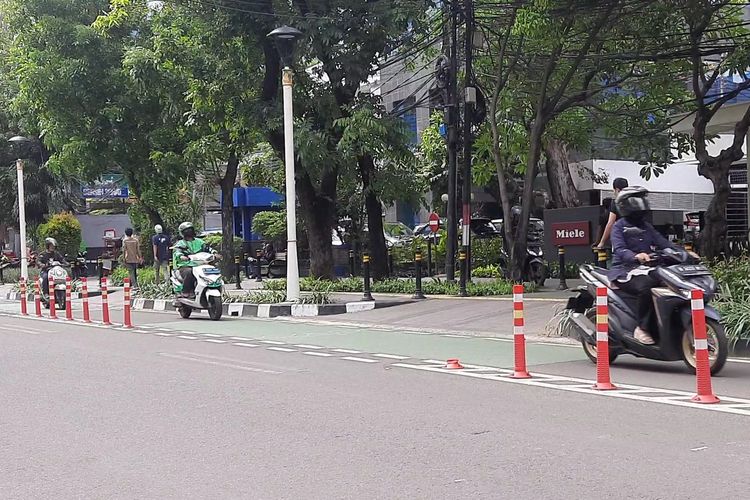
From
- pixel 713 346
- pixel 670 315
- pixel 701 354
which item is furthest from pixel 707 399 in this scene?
pixel 670 315

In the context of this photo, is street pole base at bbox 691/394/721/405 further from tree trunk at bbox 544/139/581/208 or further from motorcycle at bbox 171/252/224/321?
tree trunk at bbox 544/139/581/208

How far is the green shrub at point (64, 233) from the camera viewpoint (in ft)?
115

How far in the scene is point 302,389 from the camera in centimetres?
904

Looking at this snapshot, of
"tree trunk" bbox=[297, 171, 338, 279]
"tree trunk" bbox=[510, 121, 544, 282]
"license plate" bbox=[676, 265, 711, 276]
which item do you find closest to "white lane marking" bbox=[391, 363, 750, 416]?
"license plate" bbox=[676, 265, 711, 276]

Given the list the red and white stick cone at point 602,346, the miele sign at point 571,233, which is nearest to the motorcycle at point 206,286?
the miele sign at point 571,233

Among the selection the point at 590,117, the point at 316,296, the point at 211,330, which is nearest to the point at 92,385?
the point at 211,330

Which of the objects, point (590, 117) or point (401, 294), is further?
point (590, 117)

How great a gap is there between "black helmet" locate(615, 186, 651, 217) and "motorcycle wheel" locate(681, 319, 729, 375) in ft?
4.57

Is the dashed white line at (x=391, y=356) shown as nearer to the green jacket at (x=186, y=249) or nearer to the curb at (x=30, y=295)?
the green jacket at (x=186, y=249)

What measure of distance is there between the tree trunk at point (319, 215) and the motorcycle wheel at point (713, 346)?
42.8ft

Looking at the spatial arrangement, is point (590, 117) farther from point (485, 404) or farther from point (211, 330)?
point (485, 404)

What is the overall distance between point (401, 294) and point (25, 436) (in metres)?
13.5

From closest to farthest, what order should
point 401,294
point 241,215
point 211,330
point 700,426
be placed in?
point 700,426
point 211,330
point 401,294
point 241,215

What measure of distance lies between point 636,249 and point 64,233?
29.8 m
